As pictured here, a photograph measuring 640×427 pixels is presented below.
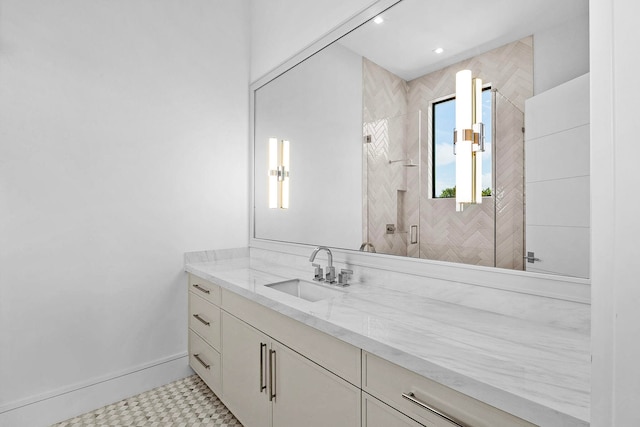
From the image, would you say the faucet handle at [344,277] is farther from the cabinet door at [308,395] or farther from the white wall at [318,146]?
the cabinet door at [308,395]

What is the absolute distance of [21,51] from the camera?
1731 mm

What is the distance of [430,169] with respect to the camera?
143cm

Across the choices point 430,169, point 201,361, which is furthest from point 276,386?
point 430,169

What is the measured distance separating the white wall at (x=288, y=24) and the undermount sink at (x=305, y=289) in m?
1.46

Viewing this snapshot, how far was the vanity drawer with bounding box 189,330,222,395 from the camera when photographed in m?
1.90

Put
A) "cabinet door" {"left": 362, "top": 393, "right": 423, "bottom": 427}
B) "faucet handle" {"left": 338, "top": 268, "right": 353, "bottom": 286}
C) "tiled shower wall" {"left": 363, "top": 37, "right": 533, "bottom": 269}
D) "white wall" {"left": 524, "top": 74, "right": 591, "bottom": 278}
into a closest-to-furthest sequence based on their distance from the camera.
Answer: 1. "cabinet door" {"left": 362, "top": 393, "right": 423, "bottom": 427}
2. "white wall" {"left": 524, "top": 74, "right": 591, "bottom": 278}
3. "tiled shower wall" {"left": 363, "top": 37, "right": 533, "bottom": 269}
4. "faucet handle" {"left": 338, "top": 268, "right": 353, "bottom": 286}

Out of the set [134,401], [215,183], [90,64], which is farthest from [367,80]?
[134,401]

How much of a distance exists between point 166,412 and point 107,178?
1420mm

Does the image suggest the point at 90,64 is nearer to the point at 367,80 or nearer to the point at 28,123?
the point at 28,123

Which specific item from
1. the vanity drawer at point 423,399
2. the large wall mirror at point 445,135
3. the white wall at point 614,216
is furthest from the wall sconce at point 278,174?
the white wall at point 614,216

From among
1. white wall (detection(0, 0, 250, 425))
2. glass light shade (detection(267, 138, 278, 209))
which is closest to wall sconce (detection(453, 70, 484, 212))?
glass light shade (detection(267, 138, 278, 209))

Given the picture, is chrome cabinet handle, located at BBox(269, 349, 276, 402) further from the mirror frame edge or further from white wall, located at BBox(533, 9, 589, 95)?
white wall, located at BBox(533, 9, 589, 95)

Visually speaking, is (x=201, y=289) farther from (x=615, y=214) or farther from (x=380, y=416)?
(x=615, y=214)

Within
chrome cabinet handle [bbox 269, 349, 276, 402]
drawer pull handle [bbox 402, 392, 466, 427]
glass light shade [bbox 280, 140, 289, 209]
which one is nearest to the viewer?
drawer pull handle [bbox 402, 392, 466, 427]
